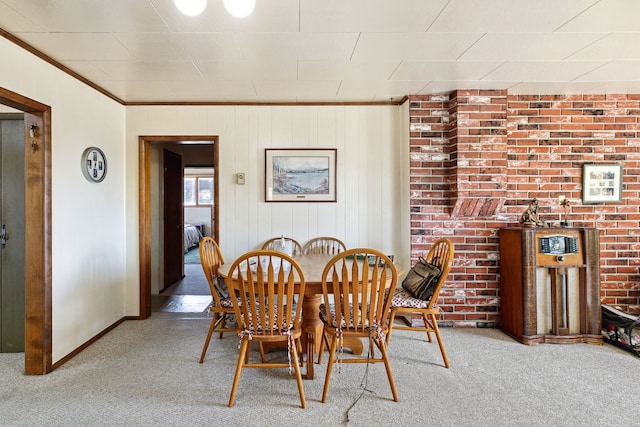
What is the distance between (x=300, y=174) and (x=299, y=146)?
1.00 ft

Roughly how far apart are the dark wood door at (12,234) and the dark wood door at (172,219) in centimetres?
207

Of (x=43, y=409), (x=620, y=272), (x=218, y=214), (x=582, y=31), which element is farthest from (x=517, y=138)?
(x=43, y=409)

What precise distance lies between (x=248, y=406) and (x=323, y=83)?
2.63 m

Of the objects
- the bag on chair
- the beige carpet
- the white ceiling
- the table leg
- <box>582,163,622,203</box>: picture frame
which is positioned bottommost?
the beige carpet

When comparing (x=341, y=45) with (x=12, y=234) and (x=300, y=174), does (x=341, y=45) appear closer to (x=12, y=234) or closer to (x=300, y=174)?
(x=300, y=174)

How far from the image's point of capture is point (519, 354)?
2.71 metres

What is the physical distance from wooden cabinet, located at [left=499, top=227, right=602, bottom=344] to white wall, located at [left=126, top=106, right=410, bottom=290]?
3.96 feet

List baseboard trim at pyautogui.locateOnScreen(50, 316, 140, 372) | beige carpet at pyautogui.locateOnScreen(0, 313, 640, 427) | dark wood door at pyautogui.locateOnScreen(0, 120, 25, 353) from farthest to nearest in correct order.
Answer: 1. dark wood door at pyautogui.locateOnScreen(0, 120, 25, 353)
2. baseboard trim at pyautogui.locateOnScreen(50, 316, 140, 372)
3. beige carpet at pyautogui.locateOnScreen(0, 313, 640, 427)

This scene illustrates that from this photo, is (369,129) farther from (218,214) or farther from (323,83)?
(218,214)

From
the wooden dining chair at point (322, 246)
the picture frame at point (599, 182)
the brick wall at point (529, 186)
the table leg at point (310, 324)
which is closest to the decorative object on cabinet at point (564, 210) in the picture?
the brick wall at point (529, 186)

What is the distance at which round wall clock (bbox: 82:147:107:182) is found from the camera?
9.56ft

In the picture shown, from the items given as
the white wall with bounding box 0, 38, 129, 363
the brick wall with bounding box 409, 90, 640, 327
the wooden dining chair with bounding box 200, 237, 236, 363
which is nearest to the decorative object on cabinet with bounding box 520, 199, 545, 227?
the brick wall with bounding box 409, 90, 640, 327

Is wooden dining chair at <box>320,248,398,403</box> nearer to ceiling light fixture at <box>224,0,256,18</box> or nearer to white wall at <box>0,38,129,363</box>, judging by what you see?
ceiling light fixture at <box>224,0,256,18</box>

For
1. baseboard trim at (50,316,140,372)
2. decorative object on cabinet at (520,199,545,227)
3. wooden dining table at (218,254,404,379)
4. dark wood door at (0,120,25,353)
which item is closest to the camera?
wooden dining table at (218,254,404,379)
